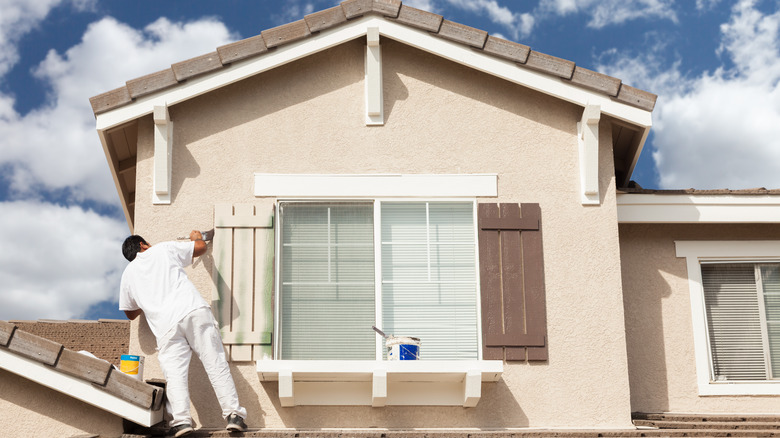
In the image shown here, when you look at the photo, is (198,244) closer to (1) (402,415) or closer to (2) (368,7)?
(1) (402,415)

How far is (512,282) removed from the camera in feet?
26.8


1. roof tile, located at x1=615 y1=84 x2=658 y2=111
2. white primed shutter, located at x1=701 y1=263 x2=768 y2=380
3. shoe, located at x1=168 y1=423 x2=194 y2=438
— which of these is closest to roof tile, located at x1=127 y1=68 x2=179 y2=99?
shoe, located at x1=168 y1=423 x2=194 y2=438

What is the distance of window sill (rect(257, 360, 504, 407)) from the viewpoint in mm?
7508

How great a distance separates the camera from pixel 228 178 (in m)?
8.41

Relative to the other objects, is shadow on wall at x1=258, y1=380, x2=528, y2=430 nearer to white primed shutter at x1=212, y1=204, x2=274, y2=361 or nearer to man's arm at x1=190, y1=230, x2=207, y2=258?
white primed shutter at x1=212, y1=204, x2=274, y2=361

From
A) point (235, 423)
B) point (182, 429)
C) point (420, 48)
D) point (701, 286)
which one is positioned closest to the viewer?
point (182, 429)

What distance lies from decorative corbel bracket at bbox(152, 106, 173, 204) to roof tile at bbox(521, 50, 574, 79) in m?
3.34

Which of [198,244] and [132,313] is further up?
[198,244]

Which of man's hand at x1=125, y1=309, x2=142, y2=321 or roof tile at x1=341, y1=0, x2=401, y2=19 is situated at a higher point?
roof tile at x1=341, y1=0, x2=401, y2=19

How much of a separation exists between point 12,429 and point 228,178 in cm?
279

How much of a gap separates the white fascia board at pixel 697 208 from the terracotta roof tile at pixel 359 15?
0.95 metres

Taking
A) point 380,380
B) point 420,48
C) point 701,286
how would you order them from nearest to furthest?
point 380,380
point 420,48
point 701,286

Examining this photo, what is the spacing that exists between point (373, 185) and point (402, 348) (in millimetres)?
1572

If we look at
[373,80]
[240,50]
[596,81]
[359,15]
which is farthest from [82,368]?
[596,81]
